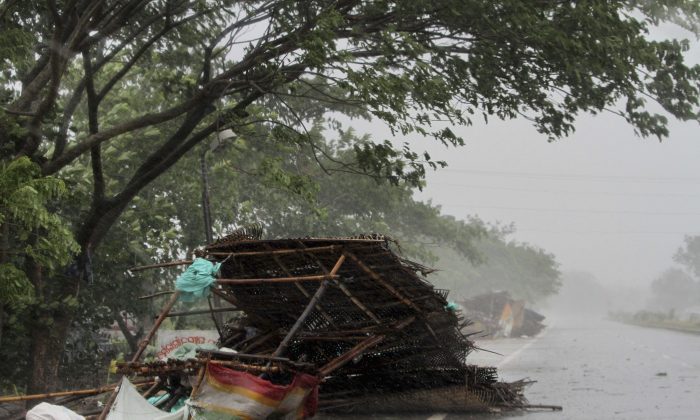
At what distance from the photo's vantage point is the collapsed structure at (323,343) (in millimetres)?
5836

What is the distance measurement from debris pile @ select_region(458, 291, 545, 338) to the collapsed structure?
2726cm

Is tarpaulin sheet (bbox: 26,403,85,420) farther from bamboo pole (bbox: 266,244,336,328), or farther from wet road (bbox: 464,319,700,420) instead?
wet road (bbox: 464,319,700,420)

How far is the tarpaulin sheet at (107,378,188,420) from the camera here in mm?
5695

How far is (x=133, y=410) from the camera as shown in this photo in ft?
19.0

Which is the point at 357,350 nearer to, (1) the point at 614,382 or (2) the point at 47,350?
(2) the point at 47,350

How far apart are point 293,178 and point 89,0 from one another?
3563mm

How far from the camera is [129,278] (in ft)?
47.7

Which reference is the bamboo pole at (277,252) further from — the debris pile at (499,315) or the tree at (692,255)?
the tree at (692,255)

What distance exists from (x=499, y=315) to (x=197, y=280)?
3212 cm

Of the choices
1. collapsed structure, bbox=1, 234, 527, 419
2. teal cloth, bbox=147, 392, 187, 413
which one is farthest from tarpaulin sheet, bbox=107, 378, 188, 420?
teal cloth, bbox=147, 392, 187, 413

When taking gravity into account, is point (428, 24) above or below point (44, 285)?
above

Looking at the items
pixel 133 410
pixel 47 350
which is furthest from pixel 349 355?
pixel 47 350

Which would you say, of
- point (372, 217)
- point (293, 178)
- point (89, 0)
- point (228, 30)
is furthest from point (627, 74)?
point (372, 217)

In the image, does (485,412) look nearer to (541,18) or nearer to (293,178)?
(293,178)
